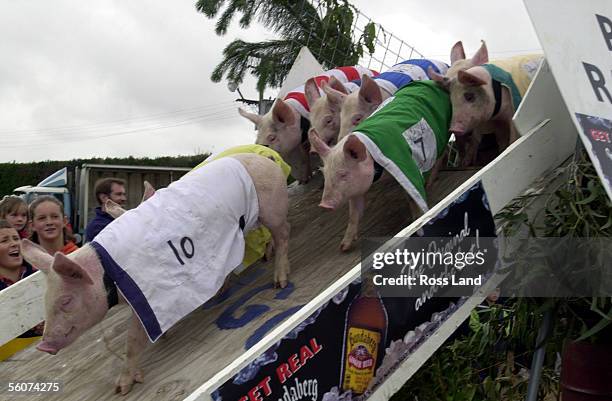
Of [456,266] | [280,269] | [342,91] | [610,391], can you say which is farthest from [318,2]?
[610,391]

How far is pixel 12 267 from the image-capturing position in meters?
3.96

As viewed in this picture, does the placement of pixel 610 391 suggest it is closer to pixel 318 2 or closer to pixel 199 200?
pixel 199 200

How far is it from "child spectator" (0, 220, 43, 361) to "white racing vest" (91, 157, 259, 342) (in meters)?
1.21

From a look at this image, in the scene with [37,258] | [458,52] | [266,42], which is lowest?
[37,258]

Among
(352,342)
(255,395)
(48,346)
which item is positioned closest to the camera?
(255,395)

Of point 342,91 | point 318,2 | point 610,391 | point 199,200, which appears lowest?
point 610,391

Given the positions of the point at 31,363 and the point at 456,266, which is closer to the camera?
the point at 456,266

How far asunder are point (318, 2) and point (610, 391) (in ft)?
25.6

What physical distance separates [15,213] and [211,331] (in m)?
2.06

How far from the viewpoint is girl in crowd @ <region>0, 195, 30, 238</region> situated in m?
4.49

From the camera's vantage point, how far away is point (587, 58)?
222 cm

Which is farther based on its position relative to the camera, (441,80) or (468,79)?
(441,80)

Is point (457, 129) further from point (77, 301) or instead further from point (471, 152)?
point (77, 301)
